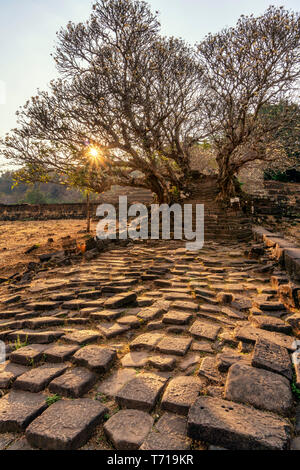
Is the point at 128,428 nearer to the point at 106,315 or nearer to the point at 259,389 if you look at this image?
the point at 259,389

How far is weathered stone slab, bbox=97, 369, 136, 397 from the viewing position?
7.03 feet

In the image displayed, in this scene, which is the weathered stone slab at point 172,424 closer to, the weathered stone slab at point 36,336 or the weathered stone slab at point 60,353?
the weathered stone slab at point 60,353

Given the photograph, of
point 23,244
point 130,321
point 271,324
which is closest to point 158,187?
point 23,244

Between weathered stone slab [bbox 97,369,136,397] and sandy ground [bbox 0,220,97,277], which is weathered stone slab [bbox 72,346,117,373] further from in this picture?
sandy ground [bbox 0,220,97,277]

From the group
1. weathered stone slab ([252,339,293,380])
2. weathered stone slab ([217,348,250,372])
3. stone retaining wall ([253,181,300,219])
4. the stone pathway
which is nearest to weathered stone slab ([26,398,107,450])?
the stone pathway

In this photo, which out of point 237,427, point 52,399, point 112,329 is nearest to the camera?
point 237,427

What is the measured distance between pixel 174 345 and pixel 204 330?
48 cm

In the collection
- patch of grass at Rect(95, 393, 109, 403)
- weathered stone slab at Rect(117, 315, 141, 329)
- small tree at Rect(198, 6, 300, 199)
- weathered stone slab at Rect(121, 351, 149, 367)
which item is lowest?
patch of grass at Rect(95, 393, 109, 403)

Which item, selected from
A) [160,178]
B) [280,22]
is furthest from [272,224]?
Result: [280,22]

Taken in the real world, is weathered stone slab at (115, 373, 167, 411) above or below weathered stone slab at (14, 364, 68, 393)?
above

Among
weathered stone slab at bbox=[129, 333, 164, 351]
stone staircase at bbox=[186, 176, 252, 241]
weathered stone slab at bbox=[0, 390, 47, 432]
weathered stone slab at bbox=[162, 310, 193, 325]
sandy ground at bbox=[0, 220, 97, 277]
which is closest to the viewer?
weathered stone slab at bbox=[0, 390, 47, 432]

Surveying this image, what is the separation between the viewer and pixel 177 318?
10.9 feet

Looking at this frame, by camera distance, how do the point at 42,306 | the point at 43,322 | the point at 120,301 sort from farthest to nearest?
the point at 42,306, the point at 120,301, the point at 43,322
